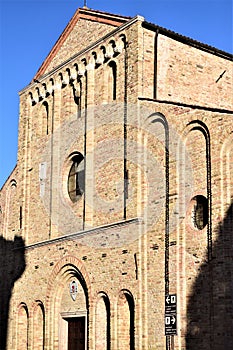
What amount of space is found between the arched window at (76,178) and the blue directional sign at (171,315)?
510 cm

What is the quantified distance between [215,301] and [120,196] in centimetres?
423

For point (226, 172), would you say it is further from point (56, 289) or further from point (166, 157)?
point (56, 289)

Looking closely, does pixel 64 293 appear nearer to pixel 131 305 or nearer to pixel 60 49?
pixel 131 305

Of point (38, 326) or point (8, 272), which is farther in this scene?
point (8, 272)

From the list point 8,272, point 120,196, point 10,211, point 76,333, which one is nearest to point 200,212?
point 120,196

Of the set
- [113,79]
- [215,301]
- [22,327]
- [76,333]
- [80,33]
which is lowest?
[76,333]

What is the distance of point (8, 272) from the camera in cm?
2139

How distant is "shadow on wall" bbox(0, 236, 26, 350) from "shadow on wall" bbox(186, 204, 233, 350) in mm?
7750

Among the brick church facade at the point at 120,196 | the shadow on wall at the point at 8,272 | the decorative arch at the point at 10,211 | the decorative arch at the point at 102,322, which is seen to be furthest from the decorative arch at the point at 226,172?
the decorative arch at the point at 10,211

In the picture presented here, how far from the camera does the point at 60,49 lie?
69.2ft

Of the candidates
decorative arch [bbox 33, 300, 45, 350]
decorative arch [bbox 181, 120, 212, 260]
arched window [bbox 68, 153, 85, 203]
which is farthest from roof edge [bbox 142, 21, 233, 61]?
decorative arch [bbox 33, 300, 45, 350]

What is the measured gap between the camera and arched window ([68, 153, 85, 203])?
18891 millimetres

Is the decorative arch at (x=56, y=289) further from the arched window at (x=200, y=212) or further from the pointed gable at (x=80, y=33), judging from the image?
the pointed gable at (x=80, y=33)

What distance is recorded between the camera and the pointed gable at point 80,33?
18.8 metres
